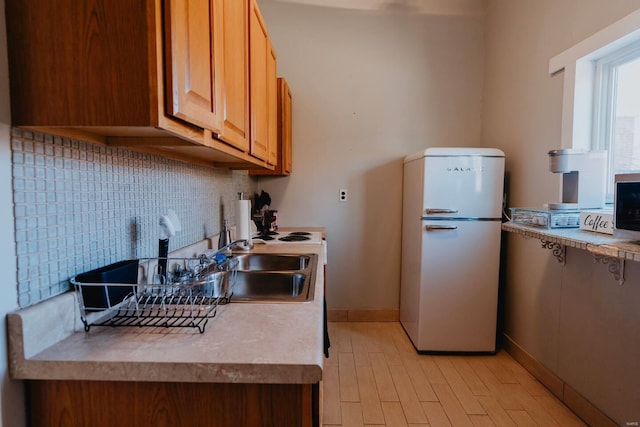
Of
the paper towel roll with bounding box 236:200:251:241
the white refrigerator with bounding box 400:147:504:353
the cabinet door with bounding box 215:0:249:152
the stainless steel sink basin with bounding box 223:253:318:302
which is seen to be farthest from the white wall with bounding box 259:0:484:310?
the cabinet door with bounding box 215:0:249:152

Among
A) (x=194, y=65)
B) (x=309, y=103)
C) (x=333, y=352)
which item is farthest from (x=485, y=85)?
(x=194, y=65)

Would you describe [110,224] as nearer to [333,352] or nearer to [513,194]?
Result: [333,352]

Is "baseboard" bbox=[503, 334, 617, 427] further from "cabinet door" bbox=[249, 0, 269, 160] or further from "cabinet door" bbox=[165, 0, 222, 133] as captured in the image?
"cabinet door" bbox=[165, 0, 222, 133]

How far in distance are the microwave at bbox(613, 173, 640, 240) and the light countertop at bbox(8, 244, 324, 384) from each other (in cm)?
122

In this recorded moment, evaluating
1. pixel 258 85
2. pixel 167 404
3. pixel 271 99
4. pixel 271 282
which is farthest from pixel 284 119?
pixel 167 404

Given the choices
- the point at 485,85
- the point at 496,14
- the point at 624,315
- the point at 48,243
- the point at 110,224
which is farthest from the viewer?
the point at 485,85

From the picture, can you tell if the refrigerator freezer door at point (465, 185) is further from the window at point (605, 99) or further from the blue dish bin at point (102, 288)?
the blue dish bin at point (102, 288)

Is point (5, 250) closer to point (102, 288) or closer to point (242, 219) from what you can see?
point (102, 288)

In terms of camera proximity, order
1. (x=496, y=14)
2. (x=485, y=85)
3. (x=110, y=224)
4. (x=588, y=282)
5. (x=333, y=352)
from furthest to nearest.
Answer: (x=485, y=85), (x=496, y=14), (x=333, y=352), (x=588, y=282), (x=110, y=224)

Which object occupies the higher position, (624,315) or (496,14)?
(496,14)

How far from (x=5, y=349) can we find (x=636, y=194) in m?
1.89

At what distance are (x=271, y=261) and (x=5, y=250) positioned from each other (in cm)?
125

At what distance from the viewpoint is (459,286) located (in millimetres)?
2469

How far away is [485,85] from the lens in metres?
2.93
